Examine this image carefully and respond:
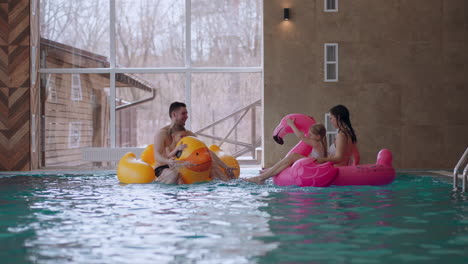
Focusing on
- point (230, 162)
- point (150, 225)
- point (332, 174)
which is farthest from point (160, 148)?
point (150, 225)

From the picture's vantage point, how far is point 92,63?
11547 mm

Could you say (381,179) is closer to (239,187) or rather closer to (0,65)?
(239,187)

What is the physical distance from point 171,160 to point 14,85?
5049mm

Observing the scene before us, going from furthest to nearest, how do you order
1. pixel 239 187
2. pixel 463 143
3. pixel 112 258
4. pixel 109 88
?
pixel 109 88, pixel 463 143, pixel 239 187, pixel 112 258

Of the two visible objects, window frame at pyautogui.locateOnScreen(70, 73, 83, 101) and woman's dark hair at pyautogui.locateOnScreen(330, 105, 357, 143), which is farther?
window frame at pyautogui.locateOnScreen(70, 73, 83, 101)

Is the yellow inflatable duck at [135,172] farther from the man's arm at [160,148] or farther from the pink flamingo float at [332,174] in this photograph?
Result: the pink flamingo float at [332,174]

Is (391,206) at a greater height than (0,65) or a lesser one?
lesser

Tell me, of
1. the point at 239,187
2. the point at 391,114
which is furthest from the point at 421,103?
the point at 239,187

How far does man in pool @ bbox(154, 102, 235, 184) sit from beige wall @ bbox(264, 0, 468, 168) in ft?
10.3

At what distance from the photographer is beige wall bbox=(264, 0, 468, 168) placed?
10742 mm

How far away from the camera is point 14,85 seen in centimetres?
1086

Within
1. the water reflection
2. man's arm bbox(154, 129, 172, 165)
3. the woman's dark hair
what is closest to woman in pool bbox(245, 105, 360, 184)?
the woman's dark hair

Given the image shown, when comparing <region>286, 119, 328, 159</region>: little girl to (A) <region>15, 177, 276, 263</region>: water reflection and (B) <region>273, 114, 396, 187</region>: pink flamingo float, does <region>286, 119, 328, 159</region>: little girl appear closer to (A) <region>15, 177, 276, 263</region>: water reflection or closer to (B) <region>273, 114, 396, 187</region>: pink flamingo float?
(B) <region>273, 114, 396, 187</region>: pink flamingo float

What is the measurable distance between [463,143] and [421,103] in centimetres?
106
